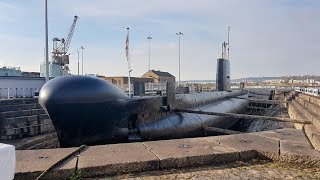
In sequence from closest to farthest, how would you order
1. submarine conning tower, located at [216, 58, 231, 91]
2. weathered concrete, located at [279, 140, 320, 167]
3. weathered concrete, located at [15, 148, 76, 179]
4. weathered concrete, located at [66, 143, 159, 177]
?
weathered concrete, located at [15, 148, 76, 179], weathered concrete, located at [66, 143, 159, 177], weathered concrete, located at [279, 140, 320, 167], submarine conning tower, located at [216, 58, 231, 91]

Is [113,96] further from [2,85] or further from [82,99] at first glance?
[2,85]

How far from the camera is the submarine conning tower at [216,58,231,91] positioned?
24984 millimetres

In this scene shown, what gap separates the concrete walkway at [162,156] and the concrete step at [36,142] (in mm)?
7982

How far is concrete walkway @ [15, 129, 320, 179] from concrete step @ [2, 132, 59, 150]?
26.2 ft

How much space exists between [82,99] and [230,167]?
474 centimetres

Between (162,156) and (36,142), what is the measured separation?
10.3 meters

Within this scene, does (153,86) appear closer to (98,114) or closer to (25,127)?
(25,127)

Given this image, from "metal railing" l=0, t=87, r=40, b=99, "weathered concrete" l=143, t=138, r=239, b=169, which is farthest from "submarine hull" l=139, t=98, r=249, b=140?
"metal railing" l=0, t=87, r=40, b=99

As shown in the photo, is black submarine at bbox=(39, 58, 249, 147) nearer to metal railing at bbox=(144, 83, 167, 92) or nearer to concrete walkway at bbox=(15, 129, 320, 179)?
concrete walkway at bbox=(15, 129, 320, 179)

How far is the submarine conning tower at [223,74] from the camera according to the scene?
25.0m

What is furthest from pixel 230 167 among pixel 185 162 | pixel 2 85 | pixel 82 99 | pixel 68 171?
pixel 2 85

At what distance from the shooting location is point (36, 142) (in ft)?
43.2

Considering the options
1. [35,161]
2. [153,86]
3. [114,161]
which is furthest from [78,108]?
[153,86]

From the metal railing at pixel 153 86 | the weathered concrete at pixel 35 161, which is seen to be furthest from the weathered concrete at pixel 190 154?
the metal railing at pixel 153 86
